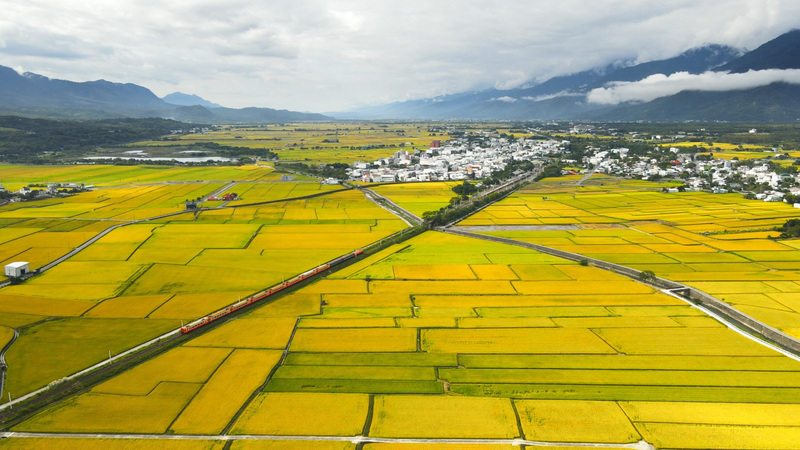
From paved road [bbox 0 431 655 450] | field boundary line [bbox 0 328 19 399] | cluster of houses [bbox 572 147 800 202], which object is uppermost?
cluster of houses [bbox 572 147 800 202]

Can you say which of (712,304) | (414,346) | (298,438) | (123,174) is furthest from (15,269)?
(123,174)

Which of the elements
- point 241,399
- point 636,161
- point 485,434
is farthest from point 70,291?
point 636,161

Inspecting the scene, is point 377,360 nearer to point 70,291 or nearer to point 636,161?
point 70,291

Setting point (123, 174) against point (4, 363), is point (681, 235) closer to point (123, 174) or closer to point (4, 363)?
point (4, 363)

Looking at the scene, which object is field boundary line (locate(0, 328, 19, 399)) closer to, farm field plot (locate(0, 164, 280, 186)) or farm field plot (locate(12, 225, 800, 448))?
farm field plot (locate(12, 225, 800, 448))

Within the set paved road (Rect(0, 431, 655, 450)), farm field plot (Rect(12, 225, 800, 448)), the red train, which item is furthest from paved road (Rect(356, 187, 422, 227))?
paved road (Rect(0, 431, 655, 450))

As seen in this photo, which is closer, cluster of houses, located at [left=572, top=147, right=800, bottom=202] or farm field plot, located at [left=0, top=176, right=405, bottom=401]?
farm field plot, located at [left=0, top=176, right=405, bottom=401]

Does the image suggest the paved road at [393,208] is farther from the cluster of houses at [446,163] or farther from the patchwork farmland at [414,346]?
the cluster of houses at [446,163]
